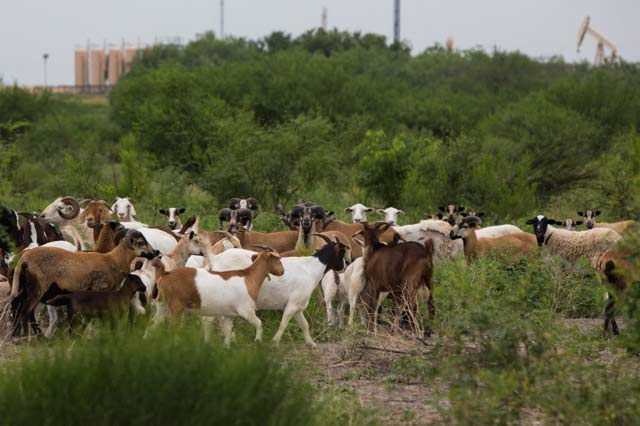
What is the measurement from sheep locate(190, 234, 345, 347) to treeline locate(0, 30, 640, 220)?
10.7 feet

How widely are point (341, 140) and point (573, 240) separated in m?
19.2

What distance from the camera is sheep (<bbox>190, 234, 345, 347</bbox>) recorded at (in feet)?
34.0

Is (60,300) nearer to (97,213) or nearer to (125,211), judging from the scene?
(97,213)

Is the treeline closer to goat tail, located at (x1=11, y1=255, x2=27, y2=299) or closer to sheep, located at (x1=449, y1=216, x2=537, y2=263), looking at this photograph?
sheep, located at (x1=449, y1=216, x2=537, y2=263)

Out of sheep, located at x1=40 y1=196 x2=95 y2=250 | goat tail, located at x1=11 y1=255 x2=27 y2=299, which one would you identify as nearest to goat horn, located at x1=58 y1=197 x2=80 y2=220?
sheep, located at x1=40 y1=196 x2=95 y2=250

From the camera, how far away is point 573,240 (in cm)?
1508

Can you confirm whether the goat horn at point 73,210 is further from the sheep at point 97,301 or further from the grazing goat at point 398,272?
the grazing goat at point 398,272

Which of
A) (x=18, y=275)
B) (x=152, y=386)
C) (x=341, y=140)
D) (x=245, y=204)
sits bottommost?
(x=18, y=275)

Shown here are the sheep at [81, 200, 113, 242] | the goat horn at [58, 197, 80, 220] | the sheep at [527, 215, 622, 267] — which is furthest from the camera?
the goat horn at [58, 197, 80, 220]

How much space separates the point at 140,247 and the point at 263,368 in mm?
4636

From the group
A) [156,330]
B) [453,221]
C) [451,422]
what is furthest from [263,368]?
[453,221]

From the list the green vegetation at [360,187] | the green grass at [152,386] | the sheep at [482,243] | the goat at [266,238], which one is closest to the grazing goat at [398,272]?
the green vegetation at [360,187]

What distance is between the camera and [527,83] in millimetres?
61969

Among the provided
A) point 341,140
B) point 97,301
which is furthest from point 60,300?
point 341,140
